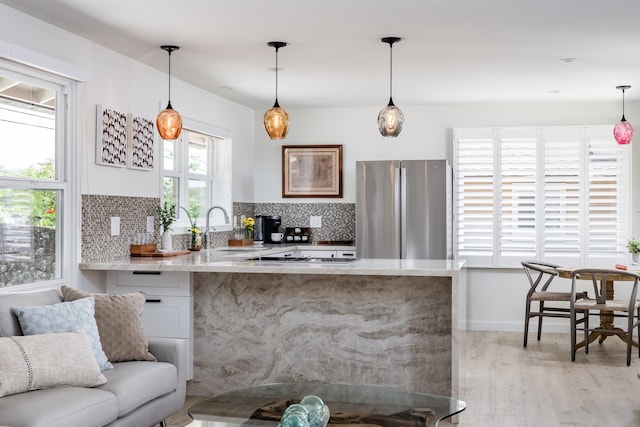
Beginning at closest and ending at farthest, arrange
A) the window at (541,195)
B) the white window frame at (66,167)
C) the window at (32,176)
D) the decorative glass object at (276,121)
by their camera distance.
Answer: the window at (32,176), the white window frame at (66,167), the decorative glass object at (276,121), the window at (541,195)

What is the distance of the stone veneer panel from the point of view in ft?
15.1

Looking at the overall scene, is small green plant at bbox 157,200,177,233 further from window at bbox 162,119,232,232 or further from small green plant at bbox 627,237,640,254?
small green plant at bbox 627,237,640,254

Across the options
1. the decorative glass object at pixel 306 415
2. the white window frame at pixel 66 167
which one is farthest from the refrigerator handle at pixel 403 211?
the decorative glass object at pixel 306 415

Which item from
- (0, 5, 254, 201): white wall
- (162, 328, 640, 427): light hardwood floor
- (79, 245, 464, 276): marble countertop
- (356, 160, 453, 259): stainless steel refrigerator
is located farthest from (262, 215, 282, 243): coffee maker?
(79, 245, 464, 276): marble countertop

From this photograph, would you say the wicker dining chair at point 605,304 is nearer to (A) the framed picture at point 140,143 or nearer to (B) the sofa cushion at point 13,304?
(A) the framed picture at point 140,143

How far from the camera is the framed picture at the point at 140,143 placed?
17.8 feet

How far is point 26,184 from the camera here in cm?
438

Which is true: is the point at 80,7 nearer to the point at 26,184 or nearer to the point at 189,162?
the point at 26,184

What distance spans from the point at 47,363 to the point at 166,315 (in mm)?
1603

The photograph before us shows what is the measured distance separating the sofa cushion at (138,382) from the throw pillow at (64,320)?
4.9 inches

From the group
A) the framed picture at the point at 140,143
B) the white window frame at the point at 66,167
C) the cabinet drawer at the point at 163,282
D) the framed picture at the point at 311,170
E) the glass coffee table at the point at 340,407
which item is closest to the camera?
the glass coffee table at the point at 340,407

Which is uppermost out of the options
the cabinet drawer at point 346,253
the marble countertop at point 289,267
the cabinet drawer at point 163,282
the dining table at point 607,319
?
the marble countertop at point 289,267

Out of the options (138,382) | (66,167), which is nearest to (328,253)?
(66,167)

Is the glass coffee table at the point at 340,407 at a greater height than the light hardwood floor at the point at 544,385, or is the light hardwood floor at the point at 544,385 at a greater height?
the glass coffee table at the point at 340,407
